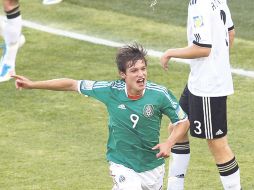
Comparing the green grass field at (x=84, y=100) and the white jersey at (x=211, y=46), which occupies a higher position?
the white jersey at (x=211, y=46)

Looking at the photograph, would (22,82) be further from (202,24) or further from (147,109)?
(202,24)

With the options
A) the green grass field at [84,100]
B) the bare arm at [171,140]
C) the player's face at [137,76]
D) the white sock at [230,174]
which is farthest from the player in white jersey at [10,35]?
the bare arm at [171,140]

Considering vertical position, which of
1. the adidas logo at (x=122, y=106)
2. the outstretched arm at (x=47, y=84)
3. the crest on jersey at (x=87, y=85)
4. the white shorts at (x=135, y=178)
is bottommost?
the white shorts at (x=135, y=178)

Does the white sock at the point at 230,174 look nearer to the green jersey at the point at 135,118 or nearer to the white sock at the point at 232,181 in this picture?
the white sock at the point at 232,181

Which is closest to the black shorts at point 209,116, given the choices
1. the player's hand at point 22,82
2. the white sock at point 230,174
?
the white sock at point 230,174

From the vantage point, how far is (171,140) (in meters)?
7.48

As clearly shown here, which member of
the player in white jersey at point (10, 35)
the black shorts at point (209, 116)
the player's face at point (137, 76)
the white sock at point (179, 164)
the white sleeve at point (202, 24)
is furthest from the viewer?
the player in white jersey at point (10, 35)

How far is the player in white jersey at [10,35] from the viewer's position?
1264 cm

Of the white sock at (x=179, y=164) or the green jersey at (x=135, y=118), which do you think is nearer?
the green jersey at (x=135, y=118)

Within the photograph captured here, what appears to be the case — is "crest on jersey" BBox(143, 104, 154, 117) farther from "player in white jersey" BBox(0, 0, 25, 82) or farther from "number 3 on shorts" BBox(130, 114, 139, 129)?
"player in white jersey" BBox(0, 0, 25, 82)

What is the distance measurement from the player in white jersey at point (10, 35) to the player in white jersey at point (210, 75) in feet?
15.0

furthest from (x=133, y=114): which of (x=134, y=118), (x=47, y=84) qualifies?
(x=47, y=84)

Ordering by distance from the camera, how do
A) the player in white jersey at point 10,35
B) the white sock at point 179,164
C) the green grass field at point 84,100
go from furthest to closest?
1. the player in white jersey at point 10,35
2. the green grass field at point 84,100
3. the white sock at point 179,164

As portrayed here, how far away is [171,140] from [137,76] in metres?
0.57
